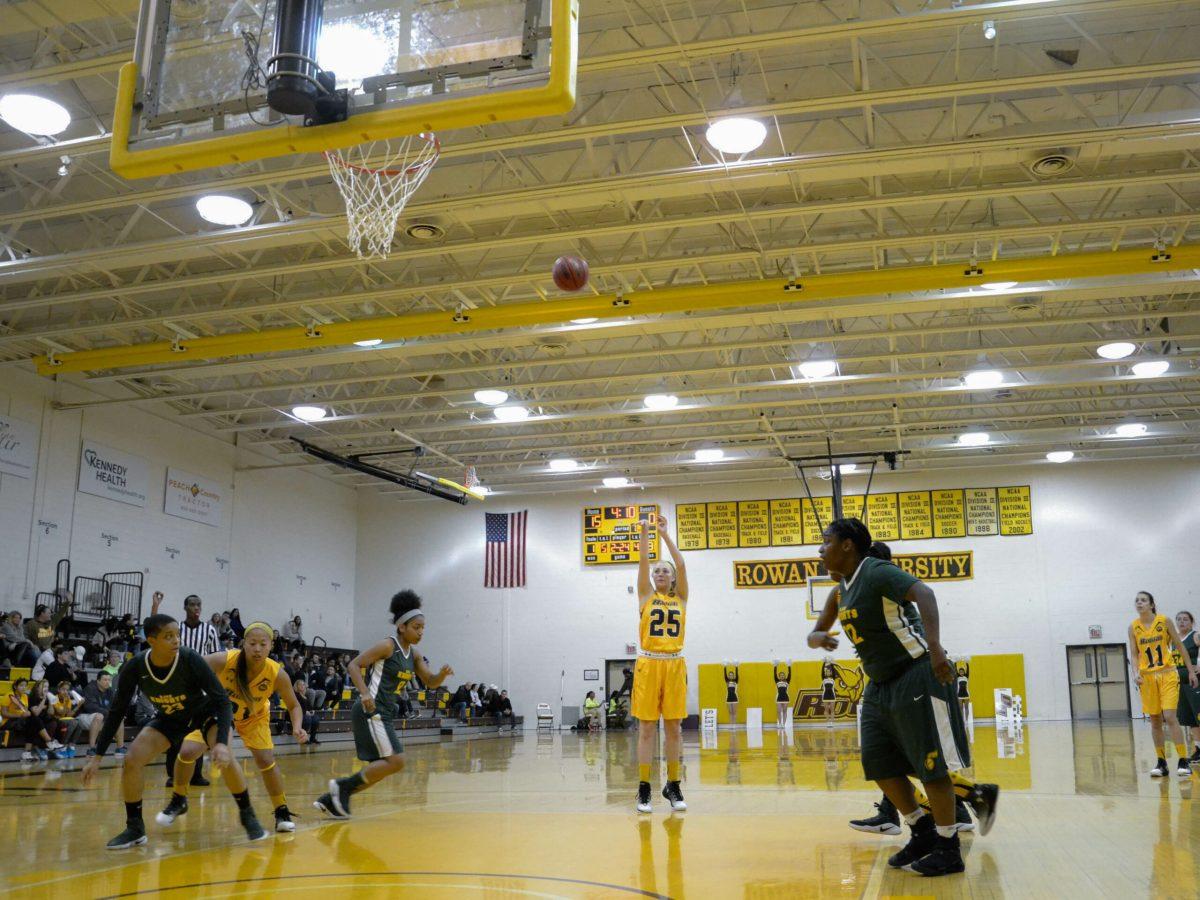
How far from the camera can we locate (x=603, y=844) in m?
5.80

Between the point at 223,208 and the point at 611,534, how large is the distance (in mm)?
18858

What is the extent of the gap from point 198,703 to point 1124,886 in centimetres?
519

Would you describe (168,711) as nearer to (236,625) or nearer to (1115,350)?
(236,625)

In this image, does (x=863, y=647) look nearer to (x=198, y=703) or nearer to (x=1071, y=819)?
(x=1071, y=819)

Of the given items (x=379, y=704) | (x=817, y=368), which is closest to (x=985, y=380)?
(x=817, y=368)

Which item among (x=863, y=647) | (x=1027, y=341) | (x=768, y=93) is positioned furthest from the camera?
(x=1027, y=341)

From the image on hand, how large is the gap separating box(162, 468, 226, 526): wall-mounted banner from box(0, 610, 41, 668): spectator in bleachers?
6.54m

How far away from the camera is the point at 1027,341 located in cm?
2009

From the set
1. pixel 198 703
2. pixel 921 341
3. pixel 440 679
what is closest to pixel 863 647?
pixel 440 679

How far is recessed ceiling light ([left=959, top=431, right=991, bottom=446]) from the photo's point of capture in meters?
25.5

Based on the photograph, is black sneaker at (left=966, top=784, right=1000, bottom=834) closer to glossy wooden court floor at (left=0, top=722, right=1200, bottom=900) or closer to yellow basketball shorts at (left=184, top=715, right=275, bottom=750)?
glossy wooden court floor at (left=0, top=722, right=1200, bottom=900)

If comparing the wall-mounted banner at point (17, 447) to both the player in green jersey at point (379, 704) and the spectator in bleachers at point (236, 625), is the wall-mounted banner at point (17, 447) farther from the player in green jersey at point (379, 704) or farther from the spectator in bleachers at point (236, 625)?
the player in green jersey at point (379, 704)

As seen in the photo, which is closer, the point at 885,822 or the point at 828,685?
the point at 885,822

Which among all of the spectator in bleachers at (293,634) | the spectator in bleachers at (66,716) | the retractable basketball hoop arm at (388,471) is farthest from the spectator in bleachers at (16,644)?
the spectator in bleachers at (293,634)
